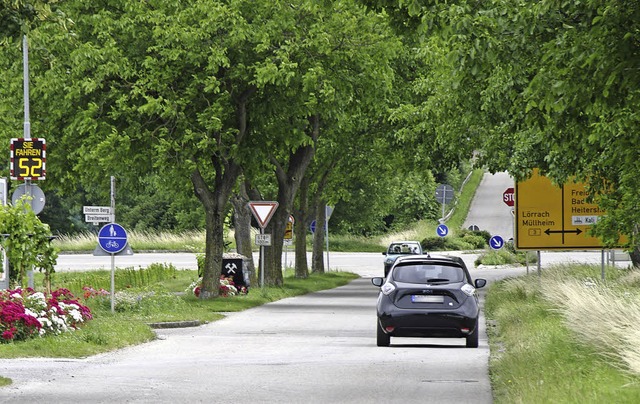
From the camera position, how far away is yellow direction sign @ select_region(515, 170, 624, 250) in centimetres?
3550

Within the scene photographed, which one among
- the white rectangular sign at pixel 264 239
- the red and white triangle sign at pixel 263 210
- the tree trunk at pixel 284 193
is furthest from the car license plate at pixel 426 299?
the tree trunk at pixel 284 193

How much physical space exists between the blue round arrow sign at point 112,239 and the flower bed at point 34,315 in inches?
137

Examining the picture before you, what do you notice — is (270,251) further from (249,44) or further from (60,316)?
(60,316)

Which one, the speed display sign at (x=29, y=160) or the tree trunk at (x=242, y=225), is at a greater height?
the speed display sign at (x=29, y=160)

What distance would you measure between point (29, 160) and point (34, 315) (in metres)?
8.46

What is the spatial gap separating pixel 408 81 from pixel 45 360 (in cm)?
2653

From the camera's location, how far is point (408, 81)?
44844 mm

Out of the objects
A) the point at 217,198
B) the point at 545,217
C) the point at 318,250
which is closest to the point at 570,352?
the point at 545,217

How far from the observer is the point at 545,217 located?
35.7 meters

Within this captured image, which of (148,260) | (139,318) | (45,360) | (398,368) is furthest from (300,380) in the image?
(148,260)

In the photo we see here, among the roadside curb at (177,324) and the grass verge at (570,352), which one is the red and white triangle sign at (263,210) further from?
the grass verge at (570,352)

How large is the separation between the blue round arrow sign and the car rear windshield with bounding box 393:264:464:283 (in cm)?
748

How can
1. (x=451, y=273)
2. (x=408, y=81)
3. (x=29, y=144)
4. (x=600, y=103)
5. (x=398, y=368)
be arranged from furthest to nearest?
(x=408, y=81) < (x=29, y=144) < (x=451, y=273) < (x=398, y=368) < (x=600, y=103)

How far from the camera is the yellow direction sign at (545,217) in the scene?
3550 centimetres
